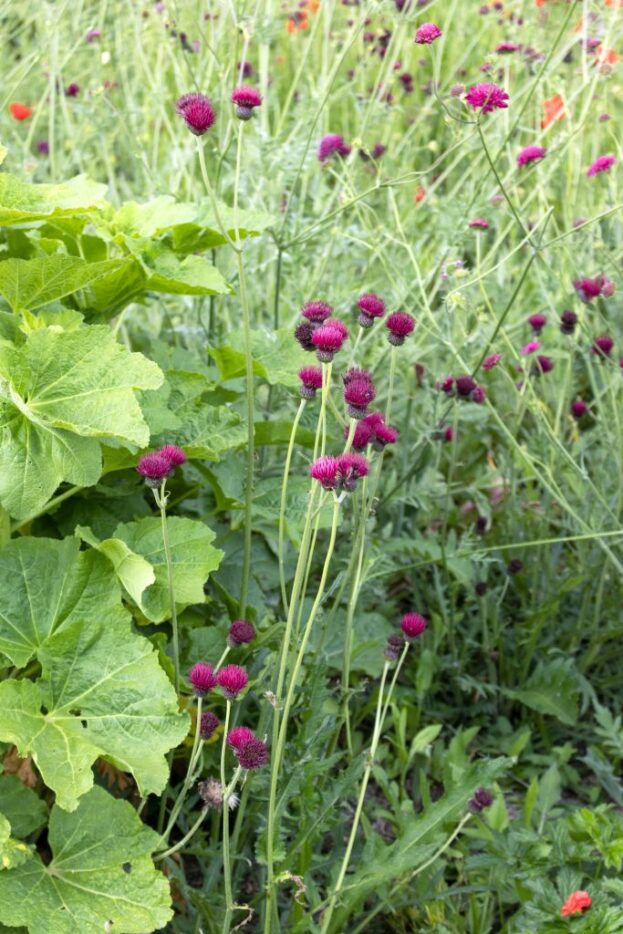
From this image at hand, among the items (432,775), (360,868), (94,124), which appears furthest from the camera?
(94,124)

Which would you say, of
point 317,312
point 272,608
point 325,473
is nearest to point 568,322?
point 272,608

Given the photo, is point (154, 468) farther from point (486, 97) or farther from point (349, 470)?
point (486, 97)

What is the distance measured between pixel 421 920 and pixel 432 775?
1.39 ft

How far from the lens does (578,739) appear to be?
238 centimetres

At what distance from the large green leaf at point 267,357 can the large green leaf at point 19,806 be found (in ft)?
2.50

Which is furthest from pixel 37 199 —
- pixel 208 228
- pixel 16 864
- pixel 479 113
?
pixel 16 864

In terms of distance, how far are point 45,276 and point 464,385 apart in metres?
0.89

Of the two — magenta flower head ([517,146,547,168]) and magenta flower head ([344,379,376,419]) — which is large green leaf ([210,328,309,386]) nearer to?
magenta flower head ([344,379,376,419])

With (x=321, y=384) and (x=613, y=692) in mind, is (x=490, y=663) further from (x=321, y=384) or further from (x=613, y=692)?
(x=321, y=384)

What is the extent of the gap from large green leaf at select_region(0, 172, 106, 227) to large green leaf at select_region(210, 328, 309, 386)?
12.8 inches

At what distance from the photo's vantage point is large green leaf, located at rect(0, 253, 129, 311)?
1.63 meters

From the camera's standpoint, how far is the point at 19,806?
5.20ft

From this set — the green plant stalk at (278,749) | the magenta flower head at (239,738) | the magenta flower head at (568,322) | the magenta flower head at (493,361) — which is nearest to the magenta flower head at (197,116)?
the green plant stalk at (278,749)

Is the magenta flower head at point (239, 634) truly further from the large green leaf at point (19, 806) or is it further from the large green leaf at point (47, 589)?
the large green leaf at point (19, 806)
